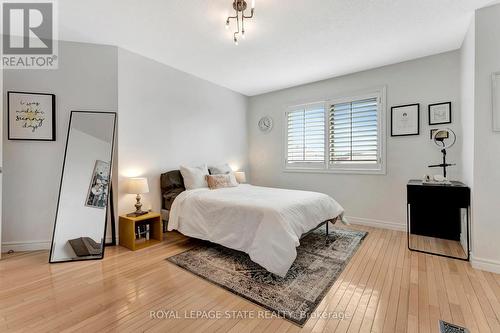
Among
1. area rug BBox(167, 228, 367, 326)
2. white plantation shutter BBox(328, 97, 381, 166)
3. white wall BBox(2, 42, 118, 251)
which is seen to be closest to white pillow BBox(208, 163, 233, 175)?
area rug BBox(167, 228, 367, 326)

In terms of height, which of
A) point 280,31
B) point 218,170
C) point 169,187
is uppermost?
point 280,31

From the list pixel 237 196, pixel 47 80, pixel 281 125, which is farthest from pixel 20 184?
pixel 281 125

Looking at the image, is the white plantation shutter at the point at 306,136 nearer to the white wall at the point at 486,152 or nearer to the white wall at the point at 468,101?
the white wall at the point at 468,101

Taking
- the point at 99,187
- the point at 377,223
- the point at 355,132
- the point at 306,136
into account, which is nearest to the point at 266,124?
the point at 306,136

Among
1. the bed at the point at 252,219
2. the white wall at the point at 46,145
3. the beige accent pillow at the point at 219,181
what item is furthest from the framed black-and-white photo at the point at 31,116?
the beige accent pillow at the point at 219,181

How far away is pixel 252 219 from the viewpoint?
2406 mm

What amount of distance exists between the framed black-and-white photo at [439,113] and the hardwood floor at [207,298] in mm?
1863

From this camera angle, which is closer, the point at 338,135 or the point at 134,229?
the point at 134,229

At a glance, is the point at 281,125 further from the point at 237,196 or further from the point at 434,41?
the point at 434,41

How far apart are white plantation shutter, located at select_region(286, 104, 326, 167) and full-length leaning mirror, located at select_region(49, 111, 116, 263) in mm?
3174

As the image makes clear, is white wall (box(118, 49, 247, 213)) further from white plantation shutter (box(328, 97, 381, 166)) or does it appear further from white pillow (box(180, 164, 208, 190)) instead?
white plantation shutter (box(328, 97, 381, 166))

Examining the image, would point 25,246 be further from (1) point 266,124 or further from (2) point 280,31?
(1) point 266,124

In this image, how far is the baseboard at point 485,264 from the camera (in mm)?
2203

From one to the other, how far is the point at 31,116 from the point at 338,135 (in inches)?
176
